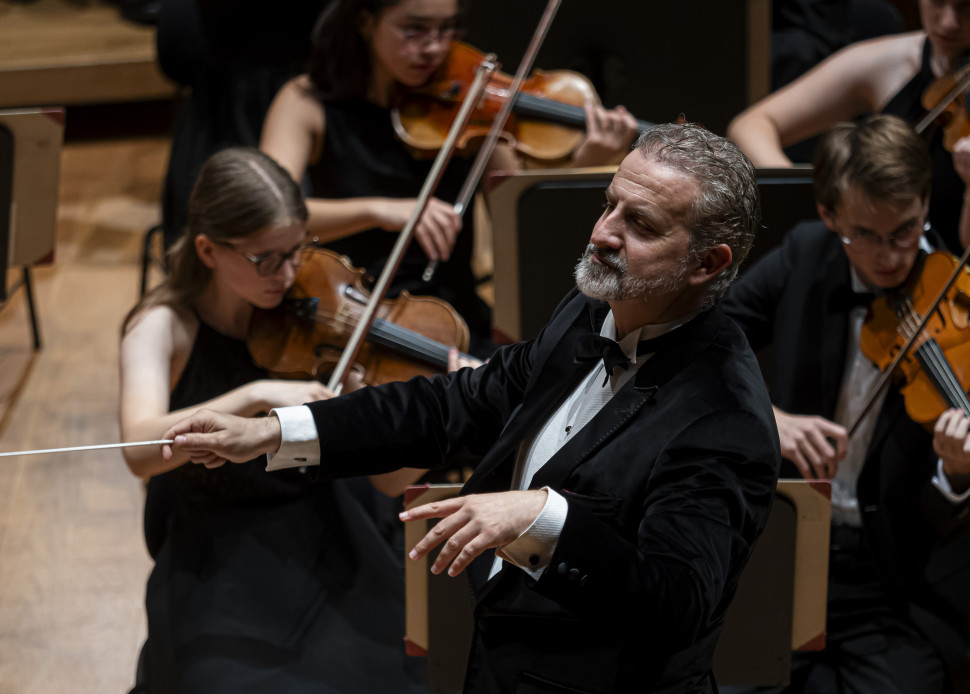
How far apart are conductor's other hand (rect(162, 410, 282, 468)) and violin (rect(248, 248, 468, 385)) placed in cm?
47

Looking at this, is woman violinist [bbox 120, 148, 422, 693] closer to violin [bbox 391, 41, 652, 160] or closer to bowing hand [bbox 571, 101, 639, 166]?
violin [bbox 391, 41, 652, 160]

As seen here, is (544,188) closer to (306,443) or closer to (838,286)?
(838,286)

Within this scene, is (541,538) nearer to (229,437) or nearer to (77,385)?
(229,437)

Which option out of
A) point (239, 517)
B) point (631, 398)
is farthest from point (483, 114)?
point (631, 398)

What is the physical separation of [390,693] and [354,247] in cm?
92

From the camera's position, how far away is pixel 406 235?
1694mm

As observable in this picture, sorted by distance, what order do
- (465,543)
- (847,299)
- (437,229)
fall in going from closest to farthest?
(465,543) → (847,299) → (437,229)

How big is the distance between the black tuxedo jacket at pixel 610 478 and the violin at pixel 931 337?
1.86ft

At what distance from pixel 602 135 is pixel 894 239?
2.17ft

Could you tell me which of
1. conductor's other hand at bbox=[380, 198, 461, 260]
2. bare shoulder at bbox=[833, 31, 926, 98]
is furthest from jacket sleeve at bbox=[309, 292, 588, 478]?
bare shoulder at bbox=[833, 31, 926, 98]

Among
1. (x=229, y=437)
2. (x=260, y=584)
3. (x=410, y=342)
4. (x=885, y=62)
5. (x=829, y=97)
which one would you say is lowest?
(x=260, y=584)

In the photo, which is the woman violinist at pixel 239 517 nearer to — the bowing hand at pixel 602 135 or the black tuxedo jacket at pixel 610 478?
the black tuxedo jacket at pixel 610 478

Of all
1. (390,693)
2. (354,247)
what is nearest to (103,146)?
(354,247)

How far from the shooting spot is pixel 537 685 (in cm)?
107
